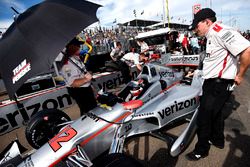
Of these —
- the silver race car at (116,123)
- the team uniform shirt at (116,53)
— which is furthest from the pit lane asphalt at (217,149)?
the team uniform shirt at (116,53)

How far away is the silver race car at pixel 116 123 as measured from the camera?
1.83 metres

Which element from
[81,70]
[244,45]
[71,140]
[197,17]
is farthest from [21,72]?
[244,45]

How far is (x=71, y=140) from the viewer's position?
1904 millimetres

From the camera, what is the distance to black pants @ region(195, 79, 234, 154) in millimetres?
1977

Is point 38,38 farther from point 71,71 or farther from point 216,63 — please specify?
point 216,63

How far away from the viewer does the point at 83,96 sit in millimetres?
2594

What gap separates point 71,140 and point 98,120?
1.28ft

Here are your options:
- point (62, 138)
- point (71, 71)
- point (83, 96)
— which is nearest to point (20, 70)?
point (62, 138)

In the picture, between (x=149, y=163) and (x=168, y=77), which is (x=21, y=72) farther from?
(x=168, y=77)

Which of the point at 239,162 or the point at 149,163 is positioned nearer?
the point at 239,162

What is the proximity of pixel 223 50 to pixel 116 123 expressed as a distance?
1502 mm

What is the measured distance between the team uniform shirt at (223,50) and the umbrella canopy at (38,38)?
1332mm

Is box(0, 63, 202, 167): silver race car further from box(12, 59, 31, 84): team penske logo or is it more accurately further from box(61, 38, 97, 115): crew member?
box(12, 59, 31, 84): team penske logo

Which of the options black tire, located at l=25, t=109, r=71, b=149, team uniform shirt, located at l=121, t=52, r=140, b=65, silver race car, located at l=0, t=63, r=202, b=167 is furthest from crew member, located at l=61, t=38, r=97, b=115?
team uniform shirt, located at l=121, t=52, r=140, b=65
